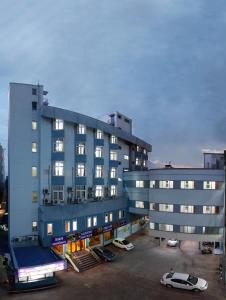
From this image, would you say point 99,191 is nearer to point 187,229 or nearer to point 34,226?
point 34,226

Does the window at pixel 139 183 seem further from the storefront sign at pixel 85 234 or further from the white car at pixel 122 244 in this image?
the storefront sign at pixel 85 234

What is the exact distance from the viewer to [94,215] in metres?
46.7

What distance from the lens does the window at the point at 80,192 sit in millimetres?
46438

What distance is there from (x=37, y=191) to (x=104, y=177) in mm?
13337

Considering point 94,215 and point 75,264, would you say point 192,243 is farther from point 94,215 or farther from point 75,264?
point 75,264

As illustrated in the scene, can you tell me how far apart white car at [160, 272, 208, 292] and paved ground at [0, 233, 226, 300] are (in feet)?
1.86

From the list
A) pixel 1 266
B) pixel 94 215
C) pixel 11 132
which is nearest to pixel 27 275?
pixel 1 266

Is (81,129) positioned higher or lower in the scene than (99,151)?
higher

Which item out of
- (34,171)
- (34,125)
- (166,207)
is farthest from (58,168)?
(166,207)

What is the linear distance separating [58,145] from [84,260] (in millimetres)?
17532

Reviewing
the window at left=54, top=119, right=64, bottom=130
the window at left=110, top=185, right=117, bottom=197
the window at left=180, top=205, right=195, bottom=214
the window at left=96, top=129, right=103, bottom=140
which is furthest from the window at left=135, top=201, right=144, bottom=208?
the window at left=54, top=119, right=64, bottom=130

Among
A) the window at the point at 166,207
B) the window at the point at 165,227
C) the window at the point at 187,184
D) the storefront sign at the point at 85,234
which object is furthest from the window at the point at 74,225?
the window at the point at 187,184

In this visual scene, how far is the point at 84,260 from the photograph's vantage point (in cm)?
4116

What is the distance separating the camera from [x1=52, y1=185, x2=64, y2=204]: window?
4381 cm
